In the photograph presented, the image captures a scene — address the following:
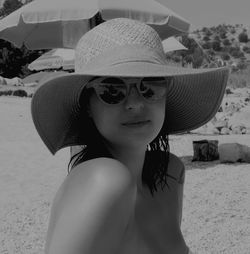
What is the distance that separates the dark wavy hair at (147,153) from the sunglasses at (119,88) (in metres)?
0.06

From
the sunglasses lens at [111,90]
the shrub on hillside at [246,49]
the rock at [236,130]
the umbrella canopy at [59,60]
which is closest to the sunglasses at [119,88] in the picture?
the sunglasses lens at [111,90]

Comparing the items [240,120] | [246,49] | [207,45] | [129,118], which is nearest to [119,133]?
[129,118]

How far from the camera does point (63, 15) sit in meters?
6.09

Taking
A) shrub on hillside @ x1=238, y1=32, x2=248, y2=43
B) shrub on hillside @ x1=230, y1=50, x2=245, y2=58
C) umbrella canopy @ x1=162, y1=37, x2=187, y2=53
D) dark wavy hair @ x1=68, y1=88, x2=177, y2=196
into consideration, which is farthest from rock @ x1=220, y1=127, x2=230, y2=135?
shrub on hillside @ x1=238, y1=32, x2=248, y2=43

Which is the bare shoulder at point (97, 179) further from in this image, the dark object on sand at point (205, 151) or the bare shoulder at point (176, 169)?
the dark object on sand at point (205, 151)

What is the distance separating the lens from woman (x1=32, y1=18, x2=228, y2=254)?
4.09 feet

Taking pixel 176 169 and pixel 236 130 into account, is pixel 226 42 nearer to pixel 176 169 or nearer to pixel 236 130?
pixel 236 130

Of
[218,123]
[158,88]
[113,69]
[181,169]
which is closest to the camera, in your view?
[113,69]

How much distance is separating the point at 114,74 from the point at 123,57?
79 millimetres

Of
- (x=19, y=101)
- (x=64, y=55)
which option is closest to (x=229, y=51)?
(x=19, y=101)

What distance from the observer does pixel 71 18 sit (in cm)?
602

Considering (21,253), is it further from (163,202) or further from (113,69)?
(113,69)

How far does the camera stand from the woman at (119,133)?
4.09 ft

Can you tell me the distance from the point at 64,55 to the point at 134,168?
29.3 feet
